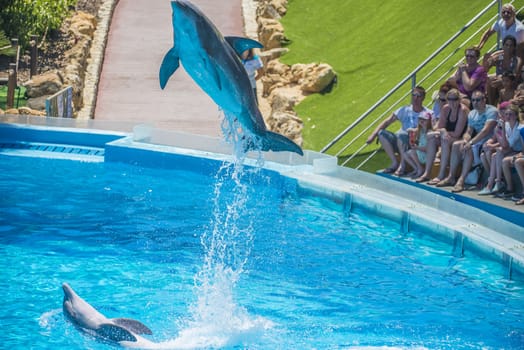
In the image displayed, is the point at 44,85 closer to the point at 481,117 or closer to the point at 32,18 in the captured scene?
the point at 32,18

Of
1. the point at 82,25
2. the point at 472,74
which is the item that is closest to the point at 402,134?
the point at 472,74

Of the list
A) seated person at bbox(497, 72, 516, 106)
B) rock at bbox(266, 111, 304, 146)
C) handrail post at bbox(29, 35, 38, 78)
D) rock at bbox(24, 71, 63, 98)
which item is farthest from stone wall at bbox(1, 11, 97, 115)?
seated person at bbox(497, 72, 516, 106)

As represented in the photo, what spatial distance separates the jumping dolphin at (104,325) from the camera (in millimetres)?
6359

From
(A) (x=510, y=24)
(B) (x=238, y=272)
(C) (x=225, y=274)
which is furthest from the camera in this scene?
(A) (x=510, y=24)

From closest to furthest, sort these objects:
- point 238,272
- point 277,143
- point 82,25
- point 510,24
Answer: point 277,143, point 238,272, point 510,24, point 82,25

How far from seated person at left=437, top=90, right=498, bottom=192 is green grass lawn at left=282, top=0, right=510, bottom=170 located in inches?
106

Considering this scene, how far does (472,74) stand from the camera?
1055 cm

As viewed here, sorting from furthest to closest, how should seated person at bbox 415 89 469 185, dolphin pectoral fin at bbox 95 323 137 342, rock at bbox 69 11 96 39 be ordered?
rock at bbox 69 11 96 39
seated person at bbox 415 89 469 185
dolphin pectoral fin at bbox 95 323 137 342

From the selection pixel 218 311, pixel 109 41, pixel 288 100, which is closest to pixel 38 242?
pixel 218 311

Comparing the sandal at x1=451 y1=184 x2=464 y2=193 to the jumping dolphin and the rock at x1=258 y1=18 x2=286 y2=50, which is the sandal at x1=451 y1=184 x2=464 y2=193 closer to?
the jumping dolphin

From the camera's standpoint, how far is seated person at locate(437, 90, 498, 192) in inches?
390

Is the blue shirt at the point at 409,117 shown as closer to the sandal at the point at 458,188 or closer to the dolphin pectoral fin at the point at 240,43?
the sandal at the point at 458,188

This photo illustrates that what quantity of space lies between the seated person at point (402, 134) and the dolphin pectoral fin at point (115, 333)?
536 cm

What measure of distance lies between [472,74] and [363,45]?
19.9 ft
